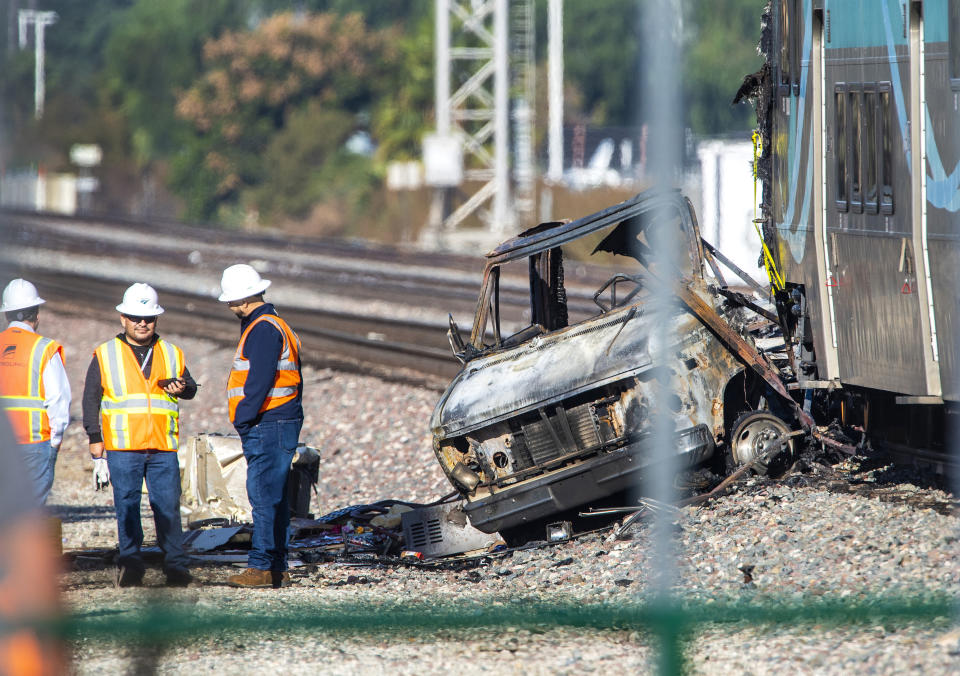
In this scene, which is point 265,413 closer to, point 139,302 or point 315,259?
point 139,302

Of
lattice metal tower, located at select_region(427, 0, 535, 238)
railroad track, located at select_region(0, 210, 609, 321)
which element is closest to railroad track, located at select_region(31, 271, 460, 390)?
railroad track, located at select_region(0, 210, 609, 321)

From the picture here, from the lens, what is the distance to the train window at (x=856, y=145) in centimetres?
815

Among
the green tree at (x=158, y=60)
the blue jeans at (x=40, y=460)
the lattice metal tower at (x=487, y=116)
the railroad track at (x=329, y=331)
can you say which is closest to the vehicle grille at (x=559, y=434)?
the blue jeans at (x=40, y=460)

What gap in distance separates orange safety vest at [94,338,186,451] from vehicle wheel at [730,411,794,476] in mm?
3505

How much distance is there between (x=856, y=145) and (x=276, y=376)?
3.77m

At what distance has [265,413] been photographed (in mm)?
7980

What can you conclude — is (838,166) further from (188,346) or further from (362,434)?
(188,346)

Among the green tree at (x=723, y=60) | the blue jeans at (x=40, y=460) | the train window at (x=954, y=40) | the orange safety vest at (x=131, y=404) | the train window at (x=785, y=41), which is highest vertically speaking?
the green tree at (x=723, y=60)

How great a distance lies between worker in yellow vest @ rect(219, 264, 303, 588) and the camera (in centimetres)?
788

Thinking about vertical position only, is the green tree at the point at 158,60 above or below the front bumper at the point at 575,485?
above

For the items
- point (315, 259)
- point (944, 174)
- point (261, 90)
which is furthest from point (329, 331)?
point (261, 90)

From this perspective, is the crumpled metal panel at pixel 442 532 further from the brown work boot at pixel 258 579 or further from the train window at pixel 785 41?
the train window at pixel 785 41

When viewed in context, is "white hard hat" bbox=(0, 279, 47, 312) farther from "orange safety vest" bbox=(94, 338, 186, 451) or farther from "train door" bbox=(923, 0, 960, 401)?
"train door" bbox=(923, 0, 960, 401)

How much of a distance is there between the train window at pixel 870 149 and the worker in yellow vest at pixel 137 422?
4.19m
